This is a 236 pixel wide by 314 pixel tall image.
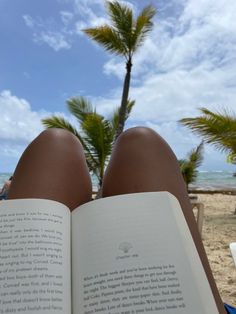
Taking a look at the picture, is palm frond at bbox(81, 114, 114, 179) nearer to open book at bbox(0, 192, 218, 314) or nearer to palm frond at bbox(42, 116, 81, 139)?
palm frond at bbox(42, 116, 81, 139)

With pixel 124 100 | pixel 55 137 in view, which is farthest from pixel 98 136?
pixel 55 137

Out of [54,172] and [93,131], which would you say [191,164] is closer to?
[93,131]

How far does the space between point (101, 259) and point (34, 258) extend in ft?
0.24

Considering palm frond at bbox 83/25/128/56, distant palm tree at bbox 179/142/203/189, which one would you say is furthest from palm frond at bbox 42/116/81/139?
distant palm tree at bbox 179/142/203/189

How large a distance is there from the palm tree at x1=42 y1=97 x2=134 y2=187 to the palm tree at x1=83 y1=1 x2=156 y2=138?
83 centimetres

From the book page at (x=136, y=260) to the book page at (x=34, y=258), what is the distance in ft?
0.06

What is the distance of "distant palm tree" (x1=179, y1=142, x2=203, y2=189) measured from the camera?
23.5ft

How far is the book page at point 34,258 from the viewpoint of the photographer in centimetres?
35

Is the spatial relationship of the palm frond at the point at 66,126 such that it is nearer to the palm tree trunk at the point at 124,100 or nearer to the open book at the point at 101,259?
the palm tree trunk at the point at 124,100

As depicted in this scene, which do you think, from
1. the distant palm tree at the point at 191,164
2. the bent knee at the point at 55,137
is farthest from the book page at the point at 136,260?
the distant palm tree at the point at 191,164

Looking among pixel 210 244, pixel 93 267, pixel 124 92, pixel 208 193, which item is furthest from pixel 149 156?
pixel 208 193

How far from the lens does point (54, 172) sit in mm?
649

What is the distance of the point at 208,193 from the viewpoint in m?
11.2

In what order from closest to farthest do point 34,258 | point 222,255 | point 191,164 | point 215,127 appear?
point 34,258, point 222,255, point 215,127, point 191,164
